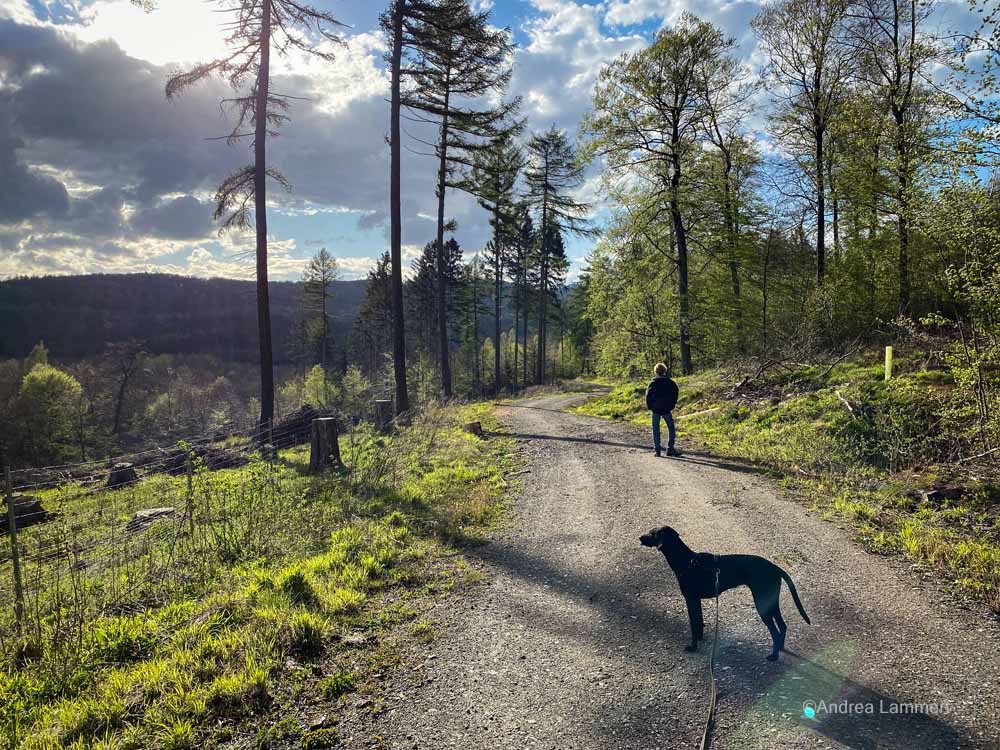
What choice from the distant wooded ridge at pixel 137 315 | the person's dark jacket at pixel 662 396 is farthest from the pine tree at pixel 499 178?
the distant wooded ridge at pixel 137 315

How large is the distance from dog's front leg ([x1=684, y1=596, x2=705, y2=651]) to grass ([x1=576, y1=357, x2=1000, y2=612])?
99.0 inches

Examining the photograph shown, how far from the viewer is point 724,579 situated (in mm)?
3365

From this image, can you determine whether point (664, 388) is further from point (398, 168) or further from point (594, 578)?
point (398, 168)

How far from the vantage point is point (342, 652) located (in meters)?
3.95

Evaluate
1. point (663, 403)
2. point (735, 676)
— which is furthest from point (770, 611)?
point (663, 403)

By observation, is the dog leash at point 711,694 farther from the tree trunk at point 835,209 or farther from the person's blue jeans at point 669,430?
the tree trunk at point 835,209

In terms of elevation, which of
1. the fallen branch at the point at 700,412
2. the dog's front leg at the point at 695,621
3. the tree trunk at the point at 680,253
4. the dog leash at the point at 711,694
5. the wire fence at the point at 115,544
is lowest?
the wire fence at the point at 115,544

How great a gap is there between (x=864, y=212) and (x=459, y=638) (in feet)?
51.7

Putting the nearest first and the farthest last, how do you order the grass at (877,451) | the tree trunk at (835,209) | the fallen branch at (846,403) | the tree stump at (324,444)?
the grass at (877,451), the fallen branch at (846,403), the tree stump at (324,444), the tree trunk at (835,209)

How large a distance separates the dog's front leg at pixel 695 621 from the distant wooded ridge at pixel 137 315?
386 ft

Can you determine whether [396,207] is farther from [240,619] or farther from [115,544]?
[240,619]

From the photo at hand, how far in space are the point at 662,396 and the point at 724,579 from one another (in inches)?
270

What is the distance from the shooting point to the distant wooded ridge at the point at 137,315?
130250 mm

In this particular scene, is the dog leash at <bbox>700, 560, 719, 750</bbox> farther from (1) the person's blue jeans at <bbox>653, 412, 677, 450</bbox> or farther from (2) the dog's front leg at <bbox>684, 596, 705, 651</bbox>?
(1) the person's blue jeans at <bbox>653, 412, 677, 450</bbox>
